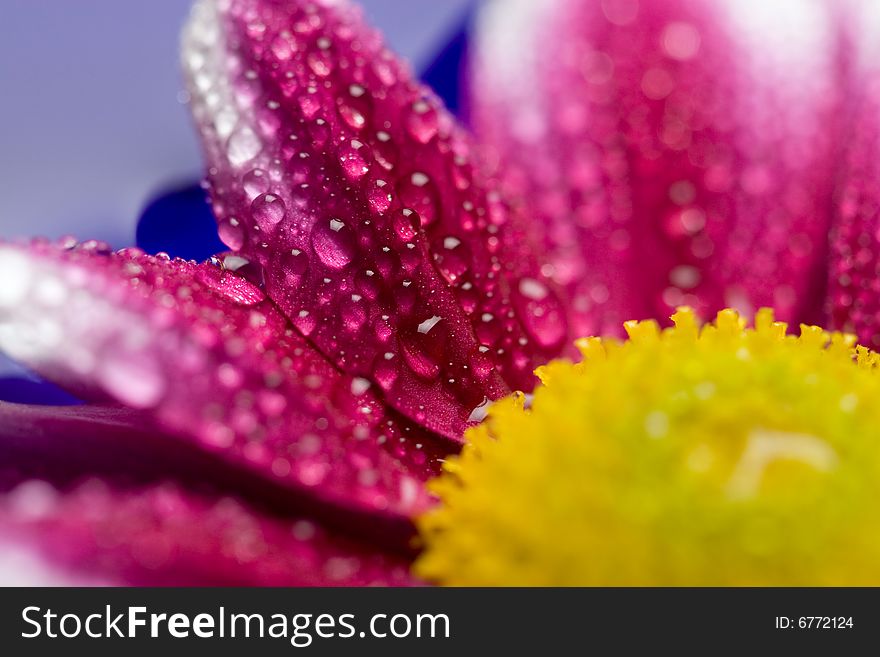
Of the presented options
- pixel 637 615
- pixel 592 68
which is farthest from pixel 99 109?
pixel 637 615

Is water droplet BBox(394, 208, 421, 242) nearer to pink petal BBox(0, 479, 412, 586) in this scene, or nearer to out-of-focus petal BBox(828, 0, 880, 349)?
pink petal BBox(0, 479, 412, 586)

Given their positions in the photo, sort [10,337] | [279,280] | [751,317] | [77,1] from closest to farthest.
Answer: [10,337] < [279,280] < [751,317] < [77,1]

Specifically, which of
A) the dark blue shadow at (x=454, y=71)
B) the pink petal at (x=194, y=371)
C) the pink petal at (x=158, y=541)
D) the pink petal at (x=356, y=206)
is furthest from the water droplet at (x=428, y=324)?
the dark blue shadow at (x=454, y=71)

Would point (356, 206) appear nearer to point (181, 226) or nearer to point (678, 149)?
point (181, 226)

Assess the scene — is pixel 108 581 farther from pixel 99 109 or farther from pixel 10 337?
pixel 99 109

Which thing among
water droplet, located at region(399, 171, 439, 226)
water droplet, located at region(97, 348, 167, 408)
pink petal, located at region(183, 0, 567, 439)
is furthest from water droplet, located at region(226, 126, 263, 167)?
water droplet, located at region(97, 348, 167, 408)
